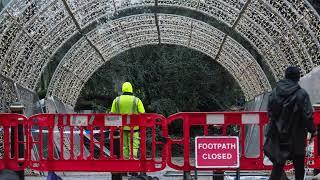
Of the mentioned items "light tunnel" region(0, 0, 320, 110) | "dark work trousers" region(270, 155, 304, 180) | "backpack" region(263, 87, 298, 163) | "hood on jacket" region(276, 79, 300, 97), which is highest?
"light tunnel" region(0, 0, 320, 110)

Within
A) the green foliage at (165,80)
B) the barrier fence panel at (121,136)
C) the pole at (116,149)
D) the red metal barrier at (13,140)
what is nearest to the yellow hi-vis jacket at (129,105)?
the pole at (116,149)

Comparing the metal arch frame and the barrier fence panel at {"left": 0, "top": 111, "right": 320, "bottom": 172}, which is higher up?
the metal arch frame

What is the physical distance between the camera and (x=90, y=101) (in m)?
27.3

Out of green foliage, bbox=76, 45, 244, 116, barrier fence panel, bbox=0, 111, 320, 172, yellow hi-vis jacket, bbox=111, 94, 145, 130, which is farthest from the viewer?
green foliage, bbox=76, 45, 244, 116

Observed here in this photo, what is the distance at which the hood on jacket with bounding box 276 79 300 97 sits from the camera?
8438 millimetres

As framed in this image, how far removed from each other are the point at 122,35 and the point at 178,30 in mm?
1771

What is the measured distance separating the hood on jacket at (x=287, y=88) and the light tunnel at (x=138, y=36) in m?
3.45

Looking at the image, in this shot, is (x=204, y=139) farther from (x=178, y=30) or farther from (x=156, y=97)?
(x=156, y=97)

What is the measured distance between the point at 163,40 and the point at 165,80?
7185mm

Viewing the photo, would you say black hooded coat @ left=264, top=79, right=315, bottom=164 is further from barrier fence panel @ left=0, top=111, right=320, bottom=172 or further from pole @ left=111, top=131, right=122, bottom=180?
pole @ left=111, top=131, right=122, bottom=180

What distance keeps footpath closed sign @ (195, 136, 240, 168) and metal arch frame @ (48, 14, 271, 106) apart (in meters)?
8.04

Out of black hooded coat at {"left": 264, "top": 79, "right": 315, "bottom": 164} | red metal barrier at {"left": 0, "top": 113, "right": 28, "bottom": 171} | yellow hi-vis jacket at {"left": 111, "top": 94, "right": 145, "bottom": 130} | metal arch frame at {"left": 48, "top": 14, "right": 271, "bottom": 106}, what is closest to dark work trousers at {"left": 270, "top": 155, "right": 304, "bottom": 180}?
black hooded coat at {"left": 264, "top": 79, "right": 315, "bottom": 164}

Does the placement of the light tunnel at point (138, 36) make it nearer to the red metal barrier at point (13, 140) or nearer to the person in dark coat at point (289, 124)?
the red metal barrier at point (13, 140)

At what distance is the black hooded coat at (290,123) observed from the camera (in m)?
8.33
